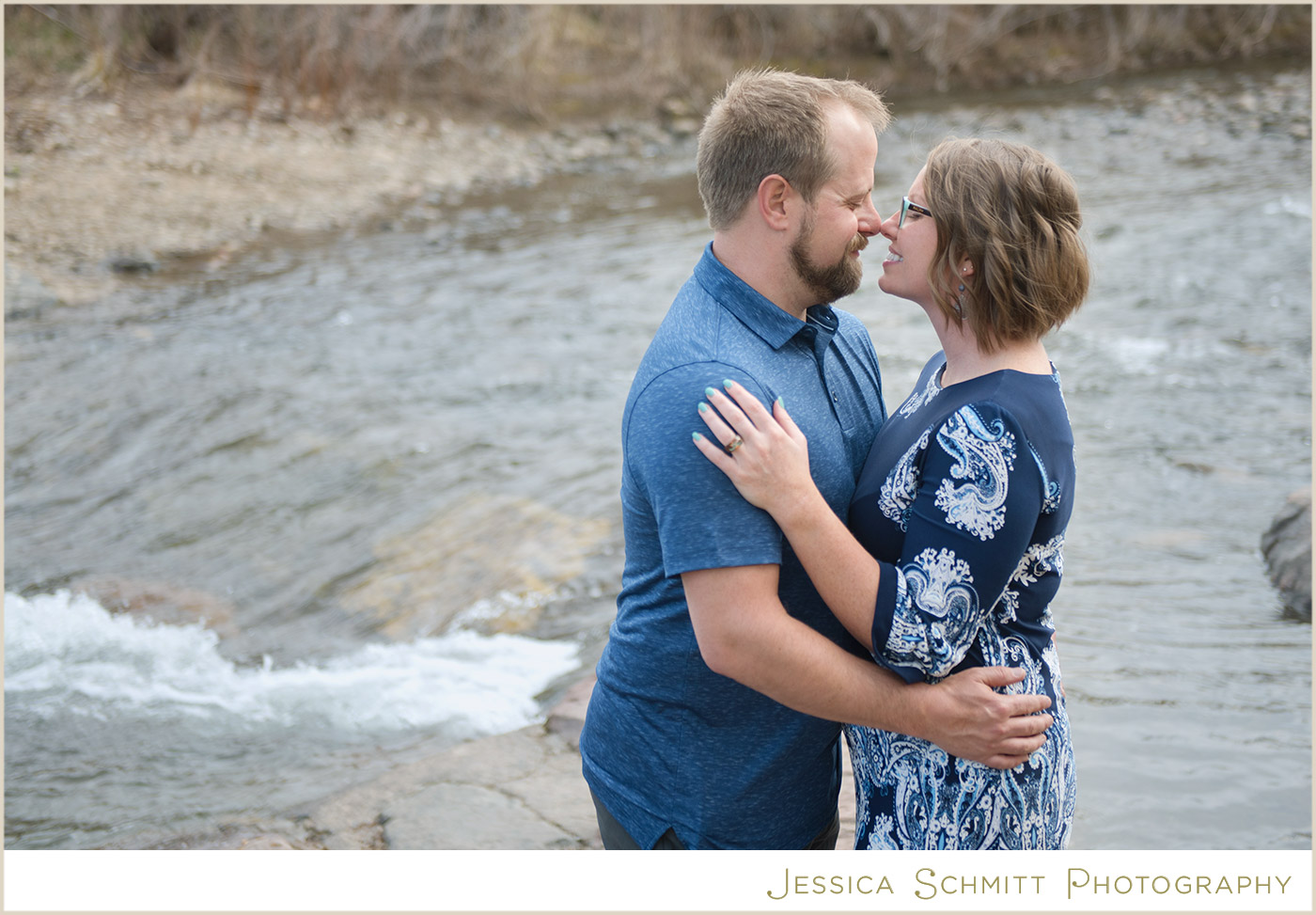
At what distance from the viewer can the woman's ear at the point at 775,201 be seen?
213 centimetres

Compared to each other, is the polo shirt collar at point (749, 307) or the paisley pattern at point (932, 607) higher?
the polo shirt collar at point (749, 307)

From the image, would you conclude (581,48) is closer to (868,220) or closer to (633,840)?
(868,220)

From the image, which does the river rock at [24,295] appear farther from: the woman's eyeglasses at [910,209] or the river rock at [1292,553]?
the woman's eyeglasses at [910,209]

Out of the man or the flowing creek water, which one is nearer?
the man

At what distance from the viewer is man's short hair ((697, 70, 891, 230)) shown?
211 centimetres

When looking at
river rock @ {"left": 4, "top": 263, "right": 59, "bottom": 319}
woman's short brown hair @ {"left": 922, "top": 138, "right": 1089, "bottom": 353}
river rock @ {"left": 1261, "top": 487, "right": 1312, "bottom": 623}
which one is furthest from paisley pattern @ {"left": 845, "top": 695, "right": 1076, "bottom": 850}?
river rock @ {"left": 4, "top": 263, "right": 59, "bottom": 319}

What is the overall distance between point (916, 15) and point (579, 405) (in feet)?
46.1

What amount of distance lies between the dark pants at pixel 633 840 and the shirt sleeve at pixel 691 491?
2.07 ft

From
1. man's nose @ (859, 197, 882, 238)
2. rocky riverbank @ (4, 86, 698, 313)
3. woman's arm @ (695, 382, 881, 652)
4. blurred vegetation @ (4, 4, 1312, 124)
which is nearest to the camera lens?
woman's arm @ (695, 382, 881, 652)

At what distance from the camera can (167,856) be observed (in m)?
2.38

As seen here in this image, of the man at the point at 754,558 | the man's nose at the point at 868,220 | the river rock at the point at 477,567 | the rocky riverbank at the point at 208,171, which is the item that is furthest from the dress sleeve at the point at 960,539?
the rocky riverbank at the point at 208,171

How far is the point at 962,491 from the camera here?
1.92m

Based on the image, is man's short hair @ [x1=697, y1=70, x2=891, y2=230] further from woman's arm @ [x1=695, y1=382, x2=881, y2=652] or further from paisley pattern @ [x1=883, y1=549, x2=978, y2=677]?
paisley pattern @ [x1=883, y1=549, x2=978, y2=677]

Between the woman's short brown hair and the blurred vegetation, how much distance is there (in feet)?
40.4
